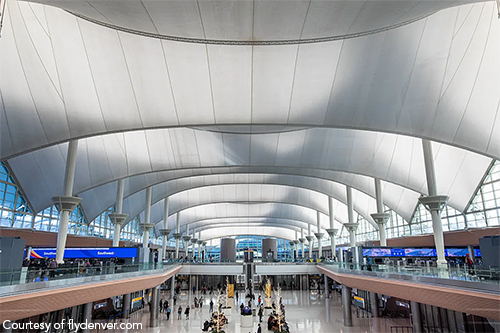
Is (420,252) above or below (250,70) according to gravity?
below

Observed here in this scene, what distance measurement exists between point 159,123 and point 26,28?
26.6ft

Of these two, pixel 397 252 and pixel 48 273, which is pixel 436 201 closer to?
pixel 397 252

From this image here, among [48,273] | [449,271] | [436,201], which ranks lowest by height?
[48,273]

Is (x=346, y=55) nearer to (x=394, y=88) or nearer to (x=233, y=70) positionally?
(x=394, y=88)

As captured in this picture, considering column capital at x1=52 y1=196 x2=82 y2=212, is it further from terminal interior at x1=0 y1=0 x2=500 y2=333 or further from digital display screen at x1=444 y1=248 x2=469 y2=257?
digital display screen at x1=444 y1=248 x2=469 y2=257

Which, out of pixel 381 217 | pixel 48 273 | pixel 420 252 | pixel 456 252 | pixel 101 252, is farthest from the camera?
pixel 381 217

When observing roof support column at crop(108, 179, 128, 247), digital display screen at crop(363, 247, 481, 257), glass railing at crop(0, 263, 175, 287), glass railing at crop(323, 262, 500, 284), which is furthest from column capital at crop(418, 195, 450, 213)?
roof support column at crop(108, 179, 128, 247)

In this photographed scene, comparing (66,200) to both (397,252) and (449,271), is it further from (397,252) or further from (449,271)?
(397,252)

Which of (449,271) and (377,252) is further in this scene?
(377,252)

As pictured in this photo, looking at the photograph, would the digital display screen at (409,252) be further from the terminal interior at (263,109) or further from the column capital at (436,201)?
the column capital at (436,201)

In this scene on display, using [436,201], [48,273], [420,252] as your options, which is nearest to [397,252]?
[420,252]

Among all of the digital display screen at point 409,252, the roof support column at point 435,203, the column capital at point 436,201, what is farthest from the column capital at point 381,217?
the column capital at point 436,201

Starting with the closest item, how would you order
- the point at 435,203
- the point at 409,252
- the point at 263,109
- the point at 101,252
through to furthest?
the point at 263,109 → the point at 435,203 → the point at 101,252 → the point at 409,252

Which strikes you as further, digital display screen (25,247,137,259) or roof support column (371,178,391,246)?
roof support column (371,178,391,246)
